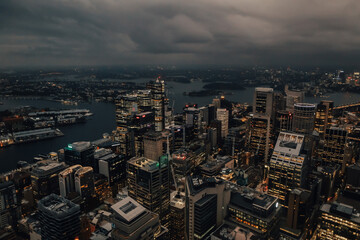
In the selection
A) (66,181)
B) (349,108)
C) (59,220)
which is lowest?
(66,181)

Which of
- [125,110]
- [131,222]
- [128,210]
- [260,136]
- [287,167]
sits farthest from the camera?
[125,110]

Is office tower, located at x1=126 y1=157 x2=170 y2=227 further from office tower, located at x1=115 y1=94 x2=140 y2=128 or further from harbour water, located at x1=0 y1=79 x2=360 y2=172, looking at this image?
harbour water, located at x1=0 y1=79 x2=360 y2=172

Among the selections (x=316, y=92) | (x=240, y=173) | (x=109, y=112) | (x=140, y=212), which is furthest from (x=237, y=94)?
(x=140, y=212)

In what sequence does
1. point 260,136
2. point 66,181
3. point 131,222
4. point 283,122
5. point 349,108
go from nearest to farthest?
point 131,222
point 66,181
point 260,136
point 283,122
point 349,108

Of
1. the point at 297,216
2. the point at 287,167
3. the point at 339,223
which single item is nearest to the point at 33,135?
the point at 287,167

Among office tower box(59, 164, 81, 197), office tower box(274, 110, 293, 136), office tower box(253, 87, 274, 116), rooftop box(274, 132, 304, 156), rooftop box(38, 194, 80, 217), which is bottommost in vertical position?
office tower box(59, 164, 81, 197)

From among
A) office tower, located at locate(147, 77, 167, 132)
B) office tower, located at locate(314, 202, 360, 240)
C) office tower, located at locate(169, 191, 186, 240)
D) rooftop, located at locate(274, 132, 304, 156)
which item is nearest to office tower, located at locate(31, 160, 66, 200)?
office tower, located at locate(169, 191, 186, 240)

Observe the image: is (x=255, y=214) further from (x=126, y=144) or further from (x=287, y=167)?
(x=126, y=144)

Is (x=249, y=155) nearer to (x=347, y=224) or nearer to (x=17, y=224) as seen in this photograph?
(x=347, y=224)
